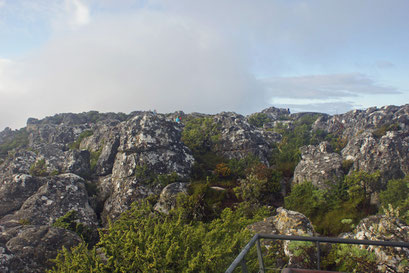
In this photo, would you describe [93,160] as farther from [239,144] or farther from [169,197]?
[239,144]

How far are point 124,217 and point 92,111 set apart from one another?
82.2m

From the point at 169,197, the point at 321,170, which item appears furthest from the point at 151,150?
the point at 321,170

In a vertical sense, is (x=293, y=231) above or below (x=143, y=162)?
below

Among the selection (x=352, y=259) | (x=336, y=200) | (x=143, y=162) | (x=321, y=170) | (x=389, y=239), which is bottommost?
(x=336, y=200)

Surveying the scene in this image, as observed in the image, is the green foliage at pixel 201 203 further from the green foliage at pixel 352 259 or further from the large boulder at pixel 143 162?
the green foliage at pixel 352 259

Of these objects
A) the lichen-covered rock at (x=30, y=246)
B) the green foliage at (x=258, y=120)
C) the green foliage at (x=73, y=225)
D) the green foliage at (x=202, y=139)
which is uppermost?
the green foliage at (x=258, y=120)

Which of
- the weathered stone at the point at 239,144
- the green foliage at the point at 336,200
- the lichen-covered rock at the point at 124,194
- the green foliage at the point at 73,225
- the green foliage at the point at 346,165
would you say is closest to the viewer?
the green foliage at the point at 336,200

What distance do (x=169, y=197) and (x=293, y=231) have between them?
9.18 metres

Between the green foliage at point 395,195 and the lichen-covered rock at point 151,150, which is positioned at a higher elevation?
the lichen-covered rock at point 151,150

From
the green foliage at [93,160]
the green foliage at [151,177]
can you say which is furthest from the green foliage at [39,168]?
the green foliage at [151,177]

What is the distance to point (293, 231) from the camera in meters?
11.0

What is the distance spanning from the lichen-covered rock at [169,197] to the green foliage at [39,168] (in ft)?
44.2

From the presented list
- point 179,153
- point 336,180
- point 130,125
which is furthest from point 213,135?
point 336,180

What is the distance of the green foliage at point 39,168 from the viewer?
78.3 feet
